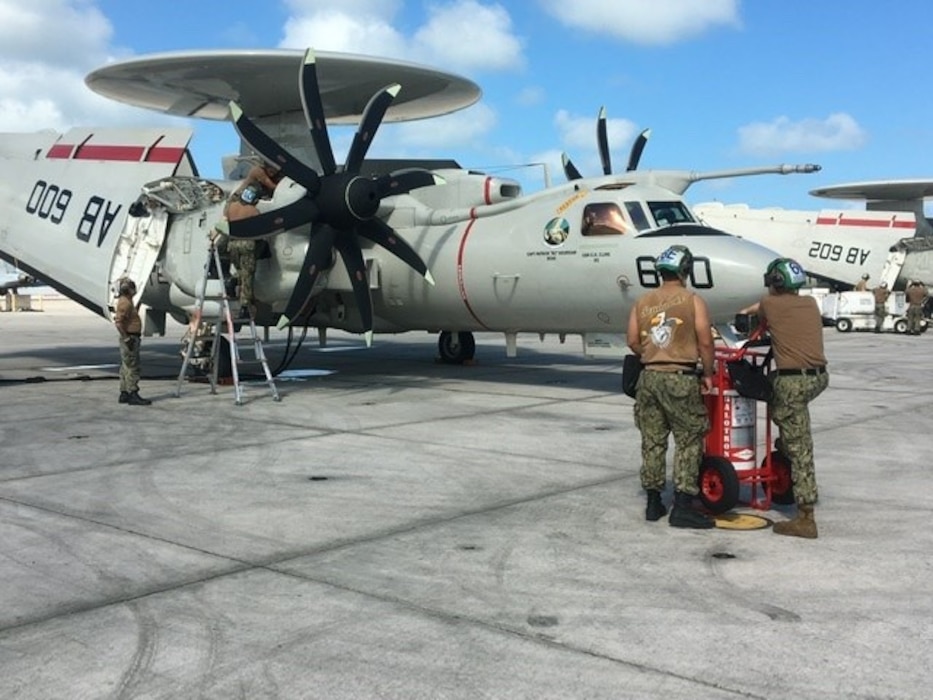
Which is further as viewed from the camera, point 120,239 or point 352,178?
point 120,239

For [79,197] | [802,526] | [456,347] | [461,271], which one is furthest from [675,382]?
[79,197]

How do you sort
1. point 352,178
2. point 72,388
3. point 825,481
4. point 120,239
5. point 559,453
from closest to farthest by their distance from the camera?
point 825,481
point 559,453
point 352,178
point 72,388
point 120,239

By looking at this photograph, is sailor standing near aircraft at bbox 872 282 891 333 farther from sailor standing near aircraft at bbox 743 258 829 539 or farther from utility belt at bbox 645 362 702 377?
utility belt at bbox 645 362 702 377

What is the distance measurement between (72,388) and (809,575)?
14.3 meters

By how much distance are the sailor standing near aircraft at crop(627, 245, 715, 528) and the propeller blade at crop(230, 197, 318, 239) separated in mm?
8833

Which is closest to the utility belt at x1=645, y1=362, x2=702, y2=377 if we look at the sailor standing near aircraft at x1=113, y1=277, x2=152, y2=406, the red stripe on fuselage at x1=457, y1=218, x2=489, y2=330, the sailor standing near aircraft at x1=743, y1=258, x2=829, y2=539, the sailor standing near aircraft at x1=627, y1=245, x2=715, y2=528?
the sailor standing near aircraft at x1=627, y1=245, x2=715, y2=528

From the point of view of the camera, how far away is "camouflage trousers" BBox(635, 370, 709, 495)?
275 inches

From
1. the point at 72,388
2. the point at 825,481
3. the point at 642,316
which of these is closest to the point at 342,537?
the point at 642,316

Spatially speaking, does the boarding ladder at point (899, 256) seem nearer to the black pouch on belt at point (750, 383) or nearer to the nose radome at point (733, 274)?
the nose radome at point (733, 274)

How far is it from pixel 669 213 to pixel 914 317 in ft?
84.2

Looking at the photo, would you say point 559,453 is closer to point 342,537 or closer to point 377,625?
point 342,537

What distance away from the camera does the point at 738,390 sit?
7012 millimetres

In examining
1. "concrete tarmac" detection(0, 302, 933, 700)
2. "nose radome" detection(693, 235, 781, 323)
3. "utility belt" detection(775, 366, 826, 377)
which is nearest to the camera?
"concrete tarmac" detection(0, 302, 933, 700)

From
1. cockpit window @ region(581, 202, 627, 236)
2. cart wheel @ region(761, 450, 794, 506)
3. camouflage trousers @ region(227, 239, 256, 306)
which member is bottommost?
cart wheel @ region(761, 450, 794, 506)
